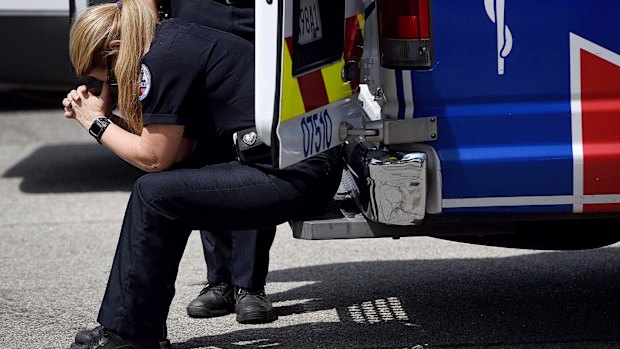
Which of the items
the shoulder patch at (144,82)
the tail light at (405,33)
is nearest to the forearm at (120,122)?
the shoulder patch at (144,82)

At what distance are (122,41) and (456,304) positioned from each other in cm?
171

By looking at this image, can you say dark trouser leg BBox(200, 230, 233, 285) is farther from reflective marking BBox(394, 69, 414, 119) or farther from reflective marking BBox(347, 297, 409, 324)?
reflective marking BBox(394, 69, 414, 119)

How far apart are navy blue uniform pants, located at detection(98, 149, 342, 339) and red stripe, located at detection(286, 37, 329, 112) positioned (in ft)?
0.95

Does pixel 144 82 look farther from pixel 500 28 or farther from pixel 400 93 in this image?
pixel 500 28

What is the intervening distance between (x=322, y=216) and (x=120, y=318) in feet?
2.32

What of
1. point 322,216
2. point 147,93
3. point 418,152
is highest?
point 147,93

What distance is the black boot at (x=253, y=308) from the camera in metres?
4.09

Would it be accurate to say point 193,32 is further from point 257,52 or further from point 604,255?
point 604,255

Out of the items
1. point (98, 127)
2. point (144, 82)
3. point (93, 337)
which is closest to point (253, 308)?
point (93, 337)

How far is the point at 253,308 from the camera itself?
4.10 metres

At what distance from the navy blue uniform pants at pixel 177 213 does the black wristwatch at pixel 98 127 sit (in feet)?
0.79

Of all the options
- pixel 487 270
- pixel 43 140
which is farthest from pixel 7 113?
pixel 487 270

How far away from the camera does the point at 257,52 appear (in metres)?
2.99

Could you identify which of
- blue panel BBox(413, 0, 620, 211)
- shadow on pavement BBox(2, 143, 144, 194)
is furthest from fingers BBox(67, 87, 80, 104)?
shadow on pavement BBox(2, 143, 144, 194)
